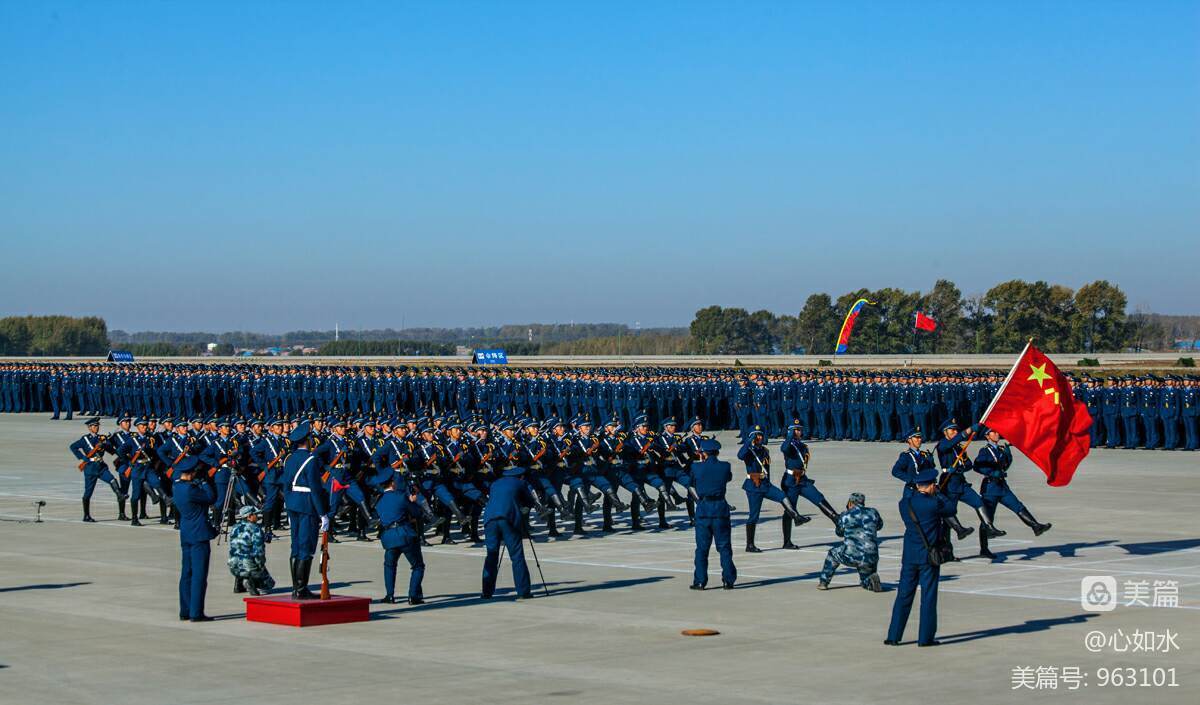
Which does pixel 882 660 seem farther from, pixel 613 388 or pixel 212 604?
pixel 613 388

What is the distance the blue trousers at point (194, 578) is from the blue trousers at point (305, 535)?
51.5 inches

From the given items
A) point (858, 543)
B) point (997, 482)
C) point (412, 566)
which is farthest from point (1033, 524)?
point (412, 566)

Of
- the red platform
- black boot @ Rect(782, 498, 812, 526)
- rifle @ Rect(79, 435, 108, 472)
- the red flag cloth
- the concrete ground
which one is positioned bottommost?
the concrete ground

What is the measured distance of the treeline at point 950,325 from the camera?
96.9m

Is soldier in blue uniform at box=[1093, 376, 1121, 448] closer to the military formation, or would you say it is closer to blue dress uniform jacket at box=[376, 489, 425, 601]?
the military formation

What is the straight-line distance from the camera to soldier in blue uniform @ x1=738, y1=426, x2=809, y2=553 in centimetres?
1986

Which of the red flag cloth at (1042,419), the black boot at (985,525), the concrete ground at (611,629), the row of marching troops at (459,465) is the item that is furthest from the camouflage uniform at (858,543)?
the black boot at (985,525)

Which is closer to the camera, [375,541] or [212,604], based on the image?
[212,604]

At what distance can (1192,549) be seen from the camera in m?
19.8

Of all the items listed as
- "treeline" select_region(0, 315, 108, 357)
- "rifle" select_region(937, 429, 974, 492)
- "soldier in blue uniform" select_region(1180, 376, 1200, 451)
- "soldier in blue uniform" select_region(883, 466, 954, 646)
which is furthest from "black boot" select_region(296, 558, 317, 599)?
"treeline" select_region(0, 315, 108, 357)

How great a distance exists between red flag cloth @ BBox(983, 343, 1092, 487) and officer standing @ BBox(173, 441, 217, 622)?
926 centimetres

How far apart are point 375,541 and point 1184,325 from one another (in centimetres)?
17621

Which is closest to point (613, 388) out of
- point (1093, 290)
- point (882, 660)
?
point (882, 660)

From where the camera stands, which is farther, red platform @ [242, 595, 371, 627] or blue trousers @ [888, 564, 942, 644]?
red platform @ [242, 595, 371, 627]
